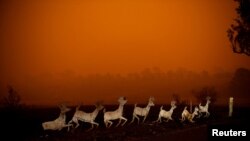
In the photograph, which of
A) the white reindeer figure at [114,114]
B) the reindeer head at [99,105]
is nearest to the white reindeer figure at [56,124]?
the reindeer head at [99,105]

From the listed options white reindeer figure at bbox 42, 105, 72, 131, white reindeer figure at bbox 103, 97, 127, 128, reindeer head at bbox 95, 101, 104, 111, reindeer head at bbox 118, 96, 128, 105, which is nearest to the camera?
white reindeer figure at bbox 42, 105, 72, 131

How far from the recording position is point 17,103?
97.5 ft

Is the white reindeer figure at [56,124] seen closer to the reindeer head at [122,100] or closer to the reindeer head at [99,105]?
the reindeer head at [99,105]

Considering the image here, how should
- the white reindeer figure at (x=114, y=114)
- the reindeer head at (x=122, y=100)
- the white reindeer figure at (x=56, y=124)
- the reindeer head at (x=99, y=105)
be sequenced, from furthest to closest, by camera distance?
the reindeer head at (x=122, y=100) → the white reindeer figure at (x=114, y=114) → the reindeer head at (x=99, y=105) → the white reindeer figure at (x=56, y=124)

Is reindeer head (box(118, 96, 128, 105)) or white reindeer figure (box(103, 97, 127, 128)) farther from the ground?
reindeer head (box(118, 96, 128, 105))

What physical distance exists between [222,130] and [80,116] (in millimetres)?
10379

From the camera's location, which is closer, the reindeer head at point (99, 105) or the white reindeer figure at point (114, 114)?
the reindeer head at point (99, 105)

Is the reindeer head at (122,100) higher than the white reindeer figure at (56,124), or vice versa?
the reindeer head at (122,100)

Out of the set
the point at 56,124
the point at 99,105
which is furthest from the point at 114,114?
the point at 56,124

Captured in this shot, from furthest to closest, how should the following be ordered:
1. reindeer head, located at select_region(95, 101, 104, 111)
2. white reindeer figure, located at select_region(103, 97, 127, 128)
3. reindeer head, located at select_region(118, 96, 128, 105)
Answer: reindeer head, located at select_region(118, 96, 128, 105)
white reindeer figure, located at select_region(103, 97, 127, 128)
reindeer head, located at select_region(95, 101, 104, 111)

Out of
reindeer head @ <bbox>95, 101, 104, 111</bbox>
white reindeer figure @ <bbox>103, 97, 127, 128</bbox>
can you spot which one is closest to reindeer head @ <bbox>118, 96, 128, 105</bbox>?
white reindeer figure @ <bbox>103, 97, 127, 128</bbox>

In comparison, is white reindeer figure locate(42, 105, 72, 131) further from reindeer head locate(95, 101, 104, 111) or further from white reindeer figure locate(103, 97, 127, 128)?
white reindeer figure locate(103, 97, 127, 128)

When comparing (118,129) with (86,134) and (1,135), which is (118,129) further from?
(1,135)

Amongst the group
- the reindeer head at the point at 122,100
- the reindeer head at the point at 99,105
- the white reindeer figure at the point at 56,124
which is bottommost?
the white reindeer figure at the point at 56,124
